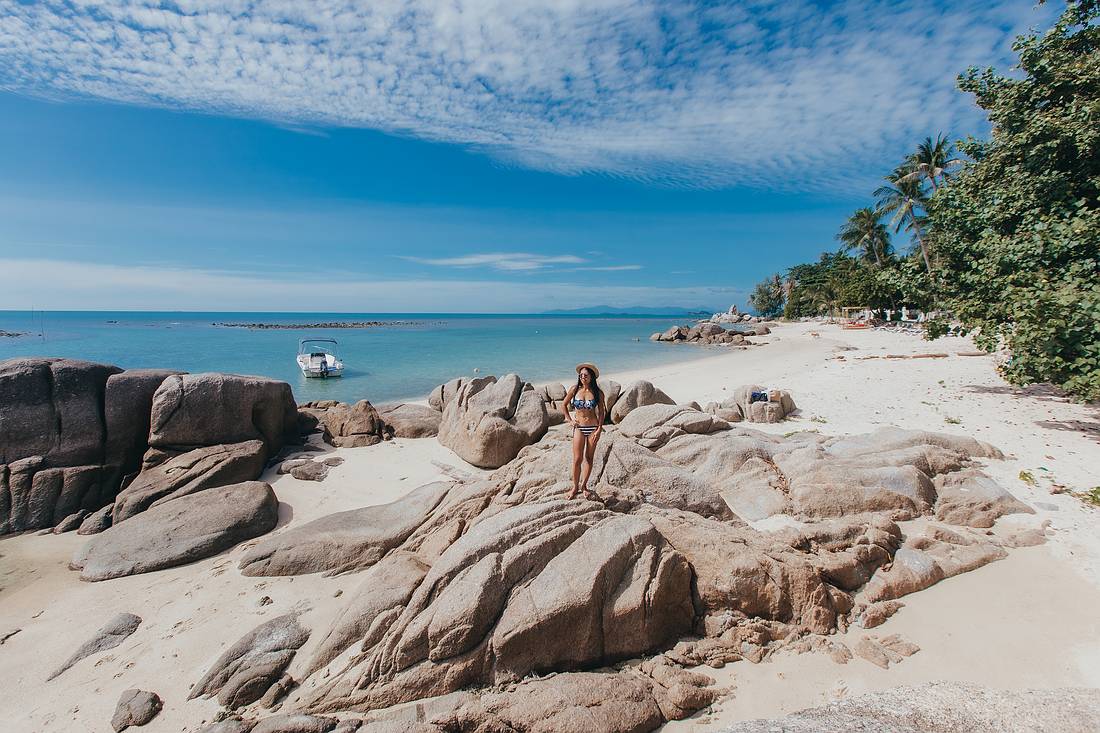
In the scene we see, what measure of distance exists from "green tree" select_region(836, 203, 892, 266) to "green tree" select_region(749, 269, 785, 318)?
41.4 metres

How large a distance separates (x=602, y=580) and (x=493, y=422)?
7363 mm

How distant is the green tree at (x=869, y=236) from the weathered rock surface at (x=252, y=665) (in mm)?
77345

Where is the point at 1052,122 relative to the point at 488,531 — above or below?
above

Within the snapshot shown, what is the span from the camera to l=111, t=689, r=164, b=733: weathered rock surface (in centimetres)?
471

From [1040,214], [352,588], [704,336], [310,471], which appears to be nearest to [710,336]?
[704,336]

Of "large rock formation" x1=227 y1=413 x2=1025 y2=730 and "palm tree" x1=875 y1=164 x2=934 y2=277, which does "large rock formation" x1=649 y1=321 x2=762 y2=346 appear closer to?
"palm tree" x1=875 y1=164 x2=934 y2=277

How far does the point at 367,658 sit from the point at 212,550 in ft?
16.5

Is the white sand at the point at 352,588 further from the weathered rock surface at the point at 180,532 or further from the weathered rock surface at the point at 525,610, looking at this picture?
the weathered rock surface at the point at 525,610

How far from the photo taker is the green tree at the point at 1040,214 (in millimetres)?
9781

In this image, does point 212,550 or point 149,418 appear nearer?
point 212,550

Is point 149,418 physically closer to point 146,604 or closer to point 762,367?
point 146,604

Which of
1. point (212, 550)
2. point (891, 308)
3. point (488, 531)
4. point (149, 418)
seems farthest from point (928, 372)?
point (891, 308)

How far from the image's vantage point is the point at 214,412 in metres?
11.3

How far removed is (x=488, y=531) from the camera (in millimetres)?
5539
